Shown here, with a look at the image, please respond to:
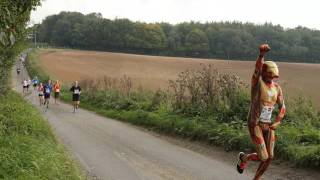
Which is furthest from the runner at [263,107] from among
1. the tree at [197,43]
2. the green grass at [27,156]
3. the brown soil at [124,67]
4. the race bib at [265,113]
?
the tree at [197,43]

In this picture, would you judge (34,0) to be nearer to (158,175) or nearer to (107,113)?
(107,113)

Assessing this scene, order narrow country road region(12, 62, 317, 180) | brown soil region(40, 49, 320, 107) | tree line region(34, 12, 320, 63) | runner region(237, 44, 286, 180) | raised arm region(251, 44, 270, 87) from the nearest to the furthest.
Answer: raised arm region(251, 44, 270, 87), runner region(237, 44, 286, 180), narrow country road region(12, 62, 317, 180), brown soil region(40, 49, 320, 107), tree line region(34, 12, 320, 63)

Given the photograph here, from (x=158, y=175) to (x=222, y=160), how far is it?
2.60m

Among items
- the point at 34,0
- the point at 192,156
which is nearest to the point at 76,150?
the point at 192,156

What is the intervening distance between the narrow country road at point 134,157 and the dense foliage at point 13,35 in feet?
12.7

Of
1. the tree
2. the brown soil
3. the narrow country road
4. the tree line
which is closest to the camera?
the narrow country road

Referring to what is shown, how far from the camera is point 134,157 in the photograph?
14.0 meters

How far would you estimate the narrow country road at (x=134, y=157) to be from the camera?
1163 cm

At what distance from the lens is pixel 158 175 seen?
11.5 m

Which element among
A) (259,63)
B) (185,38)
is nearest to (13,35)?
(259,63)

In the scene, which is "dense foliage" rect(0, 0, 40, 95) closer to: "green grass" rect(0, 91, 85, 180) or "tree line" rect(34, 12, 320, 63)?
"green grass" rect(0, 91, 85, 180)

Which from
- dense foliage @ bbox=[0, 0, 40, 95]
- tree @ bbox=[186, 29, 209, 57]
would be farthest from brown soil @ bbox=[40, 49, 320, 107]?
dense foliage @ bbox=[0, 0, 40, 95]

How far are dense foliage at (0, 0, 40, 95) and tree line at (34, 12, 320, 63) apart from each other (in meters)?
77.2

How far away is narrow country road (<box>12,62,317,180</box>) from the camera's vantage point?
1163cm
